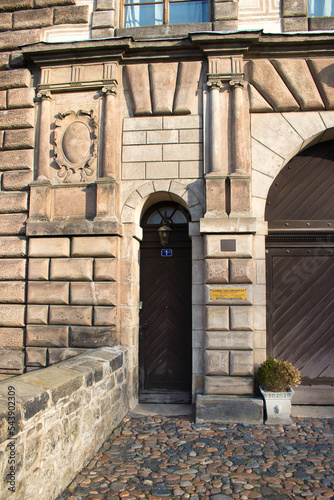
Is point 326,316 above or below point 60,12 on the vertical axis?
below

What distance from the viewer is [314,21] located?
19.7 ft

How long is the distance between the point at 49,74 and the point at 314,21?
13.4 ft

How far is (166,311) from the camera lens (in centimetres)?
633

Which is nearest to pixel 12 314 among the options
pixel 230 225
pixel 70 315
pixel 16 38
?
pixel 70 315

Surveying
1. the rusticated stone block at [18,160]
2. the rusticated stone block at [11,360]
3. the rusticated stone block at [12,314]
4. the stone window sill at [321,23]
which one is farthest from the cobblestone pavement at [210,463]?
the stone window sill at [321,23]

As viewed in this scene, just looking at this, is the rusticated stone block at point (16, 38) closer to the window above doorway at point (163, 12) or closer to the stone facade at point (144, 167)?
the stone facade at point (144, 167)

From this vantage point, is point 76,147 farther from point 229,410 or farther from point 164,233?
point 229,410

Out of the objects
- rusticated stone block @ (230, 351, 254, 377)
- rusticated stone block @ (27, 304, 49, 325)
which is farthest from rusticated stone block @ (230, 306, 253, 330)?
rusticated stone block @ (27, 304, 49, 325)

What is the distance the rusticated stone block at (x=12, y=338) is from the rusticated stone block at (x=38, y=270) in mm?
823

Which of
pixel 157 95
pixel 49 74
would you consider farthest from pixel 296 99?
pixel 49 74

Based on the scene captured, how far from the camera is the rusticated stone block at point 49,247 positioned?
5.85 meters

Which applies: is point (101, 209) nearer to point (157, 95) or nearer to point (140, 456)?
point (157, 95)

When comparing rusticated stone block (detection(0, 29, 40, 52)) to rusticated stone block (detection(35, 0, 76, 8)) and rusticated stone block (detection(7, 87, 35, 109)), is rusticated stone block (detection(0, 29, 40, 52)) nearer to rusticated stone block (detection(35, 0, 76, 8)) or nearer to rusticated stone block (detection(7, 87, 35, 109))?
rusticated stone block (detection(35, 0, 76, 8))

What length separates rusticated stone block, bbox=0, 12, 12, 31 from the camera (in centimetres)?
657
